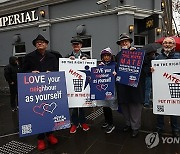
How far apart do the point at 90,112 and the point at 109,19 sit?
160 inches

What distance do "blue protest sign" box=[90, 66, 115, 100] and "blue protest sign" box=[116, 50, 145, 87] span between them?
0.53ft

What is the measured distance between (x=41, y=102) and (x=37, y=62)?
721mm

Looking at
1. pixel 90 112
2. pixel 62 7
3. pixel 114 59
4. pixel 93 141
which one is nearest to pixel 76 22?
pixel 62 7

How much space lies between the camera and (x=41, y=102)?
11.6 ft

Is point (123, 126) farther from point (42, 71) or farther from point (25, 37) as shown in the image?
point (25, 37)

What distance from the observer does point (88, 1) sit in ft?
28.5

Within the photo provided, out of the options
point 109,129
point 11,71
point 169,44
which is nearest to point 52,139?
point 109,129

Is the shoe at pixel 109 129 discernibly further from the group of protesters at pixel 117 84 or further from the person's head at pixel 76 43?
the person's head at pixel 76 43

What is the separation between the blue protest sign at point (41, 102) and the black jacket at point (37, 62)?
0.14m

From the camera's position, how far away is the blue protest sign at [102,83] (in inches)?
154

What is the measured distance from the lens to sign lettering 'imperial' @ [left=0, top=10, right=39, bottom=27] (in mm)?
10094

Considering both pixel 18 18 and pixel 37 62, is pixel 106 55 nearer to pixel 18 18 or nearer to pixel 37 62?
pixel 37 62

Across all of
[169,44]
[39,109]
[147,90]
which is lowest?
[147,90]

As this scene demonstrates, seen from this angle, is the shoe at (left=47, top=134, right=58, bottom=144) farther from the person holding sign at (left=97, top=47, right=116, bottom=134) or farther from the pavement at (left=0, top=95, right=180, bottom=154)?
the person holding sign at (left=97, top=47, right=116, bottom=134)
